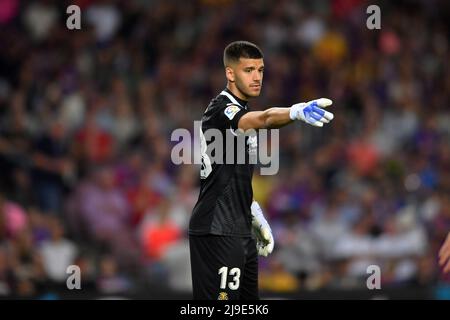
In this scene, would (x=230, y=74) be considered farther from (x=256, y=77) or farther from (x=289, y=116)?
(x=289, y=116)

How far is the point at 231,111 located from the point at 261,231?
1.15m

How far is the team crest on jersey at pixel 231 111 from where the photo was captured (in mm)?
6867

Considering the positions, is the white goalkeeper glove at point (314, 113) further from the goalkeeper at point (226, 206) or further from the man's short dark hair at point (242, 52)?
the man's short dark hair at point (242, 52)

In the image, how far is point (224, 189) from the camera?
7098 mm

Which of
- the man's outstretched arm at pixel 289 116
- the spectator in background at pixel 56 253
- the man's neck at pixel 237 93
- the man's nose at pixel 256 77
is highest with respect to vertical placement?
the man's nose at pixel 256 77

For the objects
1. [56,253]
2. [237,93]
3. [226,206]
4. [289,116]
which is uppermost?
[237,93]

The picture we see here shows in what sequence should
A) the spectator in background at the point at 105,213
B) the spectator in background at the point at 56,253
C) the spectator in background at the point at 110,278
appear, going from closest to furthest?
1. the spectator in background at the point at 110,278
2. the spectator in background at the point at 56,253
3. the spectator in background at the point at 105,213

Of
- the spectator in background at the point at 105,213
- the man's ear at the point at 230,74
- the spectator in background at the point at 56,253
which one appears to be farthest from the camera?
the spectator in background at the point at 105,213

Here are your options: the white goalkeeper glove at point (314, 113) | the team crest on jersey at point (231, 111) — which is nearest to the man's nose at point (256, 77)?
the team crest on jersey at point (231, 111)

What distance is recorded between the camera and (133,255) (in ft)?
40.8

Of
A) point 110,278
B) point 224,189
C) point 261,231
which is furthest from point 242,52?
point 110,278

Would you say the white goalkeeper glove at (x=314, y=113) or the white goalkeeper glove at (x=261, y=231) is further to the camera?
the white goalkeeper glove at (x=261, y=231)

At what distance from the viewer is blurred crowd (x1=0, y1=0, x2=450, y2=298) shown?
40.2 ft
